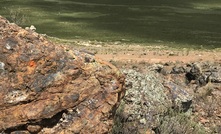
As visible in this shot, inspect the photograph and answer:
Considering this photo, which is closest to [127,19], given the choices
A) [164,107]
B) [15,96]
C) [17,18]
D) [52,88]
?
[17,18]

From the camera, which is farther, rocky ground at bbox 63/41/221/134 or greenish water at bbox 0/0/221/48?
greenish water at bbox 0/0/221/48

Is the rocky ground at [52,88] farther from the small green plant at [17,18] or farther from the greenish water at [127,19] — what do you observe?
the small green plant at [17,18]

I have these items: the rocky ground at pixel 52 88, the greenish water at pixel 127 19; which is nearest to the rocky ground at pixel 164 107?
the rocky ground at pixel 52 88

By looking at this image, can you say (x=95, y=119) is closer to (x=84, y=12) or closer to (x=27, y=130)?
(x=27, y=130)

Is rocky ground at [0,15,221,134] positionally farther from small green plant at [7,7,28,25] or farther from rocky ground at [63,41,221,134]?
small green plant at [7,7,28,25]

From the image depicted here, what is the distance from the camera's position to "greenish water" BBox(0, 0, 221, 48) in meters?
50.0

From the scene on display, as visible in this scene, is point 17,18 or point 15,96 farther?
point 17,18

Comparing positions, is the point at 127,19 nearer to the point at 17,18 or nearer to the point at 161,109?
the point at 17,18

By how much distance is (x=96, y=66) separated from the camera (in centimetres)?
836

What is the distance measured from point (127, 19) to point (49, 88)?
5879 cm

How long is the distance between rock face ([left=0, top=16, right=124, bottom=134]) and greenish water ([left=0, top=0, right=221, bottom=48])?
37222 millimetres

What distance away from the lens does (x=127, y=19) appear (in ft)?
217

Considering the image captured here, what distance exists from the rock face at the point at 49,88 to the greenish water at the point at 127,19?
1465 inches

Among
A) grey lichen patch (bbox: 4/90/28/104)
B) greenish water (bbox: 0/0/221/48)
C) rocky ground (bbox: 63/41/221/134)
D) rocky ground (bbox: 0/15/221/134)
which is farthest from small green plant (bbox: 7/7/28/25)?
grey lichen patch (bbox: 4/90/28/104)
